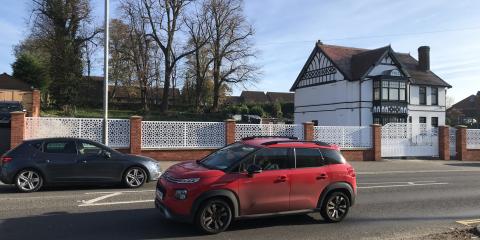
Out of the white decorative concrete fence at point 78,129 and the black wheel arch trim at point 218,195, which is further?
the white decorative concrete fence at point 78,129

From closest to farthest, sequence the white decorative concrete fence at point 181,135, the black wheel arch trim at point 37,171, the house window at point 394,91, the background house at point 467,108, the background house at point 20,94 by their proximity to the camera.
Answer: the black wheel arch trim at point 37,171
the white decorative concrete fence at point 181,135
the background house at point 20,94
the house window at point 394,91
the background house at point 467,108

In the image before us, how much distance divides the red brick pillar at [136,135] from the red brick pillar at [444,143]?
18.8 m

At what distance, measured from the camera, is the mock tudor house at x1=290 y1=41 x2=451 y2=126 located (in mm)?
40781

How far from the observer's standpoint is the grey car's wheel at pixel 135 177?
12.7 meters

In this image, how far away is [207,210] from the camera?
7.55 m

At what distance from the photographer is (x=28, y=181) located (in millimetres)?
11766

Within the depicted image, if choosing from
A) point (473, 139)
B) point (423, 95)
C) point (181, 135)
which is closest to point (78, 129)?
point (181, 135)

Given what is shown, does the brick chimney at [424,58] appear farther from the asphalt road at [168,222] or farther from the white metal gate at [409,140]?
the asphalt road at [168,222]

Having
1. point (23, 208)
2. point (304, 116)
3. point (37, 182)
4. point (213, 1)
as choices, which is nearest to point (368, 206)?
point (23, 208)

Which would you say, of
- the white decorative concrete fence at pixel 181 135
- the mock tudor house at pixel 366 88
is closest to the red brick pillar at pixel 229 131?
the white decorative concrete fence at pixel 181 135

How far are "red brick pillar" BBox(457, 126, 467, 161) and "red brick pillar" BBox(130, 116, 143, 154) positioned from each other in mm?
20120

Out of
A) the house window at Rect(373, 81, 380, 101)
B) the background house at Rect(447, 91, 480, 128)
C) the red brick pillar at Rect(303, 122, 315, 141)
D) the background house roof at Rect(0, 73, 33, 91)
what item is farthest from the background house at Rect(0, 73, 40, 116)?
the background house at Rect(447, 91, 480, 128)

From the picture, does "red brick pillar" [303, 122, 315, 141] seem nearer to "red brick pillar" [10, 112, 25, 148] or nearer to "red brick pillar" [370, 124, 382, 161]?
"red brick pillar" [370, 124, 382, 161]

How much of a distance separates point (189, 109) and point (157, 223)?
5554cm
